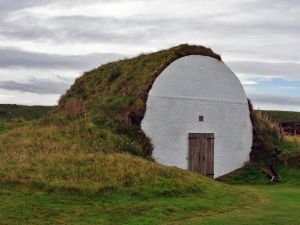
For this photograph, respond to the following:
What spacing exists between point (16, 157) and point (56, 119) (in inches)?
298

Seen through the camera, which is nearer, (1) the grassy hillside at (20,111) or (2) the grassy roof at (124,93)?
(2) the grassy roof at (124,93)

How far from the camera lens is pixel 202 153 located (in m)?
26.5

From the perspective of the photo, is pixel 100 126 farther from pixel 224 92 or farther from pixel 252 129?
pixel 252 129

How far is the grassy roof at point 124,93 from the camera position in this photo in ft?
82.1

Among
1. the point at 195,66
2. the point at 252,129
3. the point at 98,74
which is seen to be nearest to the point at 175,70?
the point at 195,66

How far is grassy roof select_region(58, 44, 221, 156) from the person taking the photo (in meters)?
25.0

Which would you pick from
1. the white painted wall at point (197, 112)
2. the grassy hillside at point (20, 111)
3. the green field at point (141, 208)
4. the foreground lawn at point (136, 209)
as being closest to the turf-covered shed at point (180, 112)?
the white painted wall at point (197, 112)

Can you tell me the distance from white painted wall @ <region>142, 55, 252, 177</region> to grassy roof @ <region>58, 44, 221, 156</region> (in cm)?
45

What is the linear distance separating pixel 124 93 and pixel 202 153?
5.27 meters

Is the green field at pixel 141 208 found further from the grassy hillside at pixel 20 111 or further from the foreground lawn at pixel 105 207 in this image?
the grassy hillside at pixel 20 111

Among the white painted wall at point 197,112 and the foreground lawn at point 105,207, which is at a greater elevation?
the white painted wall at point 197,112

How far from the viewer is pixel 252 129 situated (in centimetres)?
2909

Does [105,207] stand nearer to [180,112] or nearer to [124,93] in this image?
[180,112]

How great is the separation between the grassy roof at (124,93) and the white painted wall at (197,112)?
0.45 m
